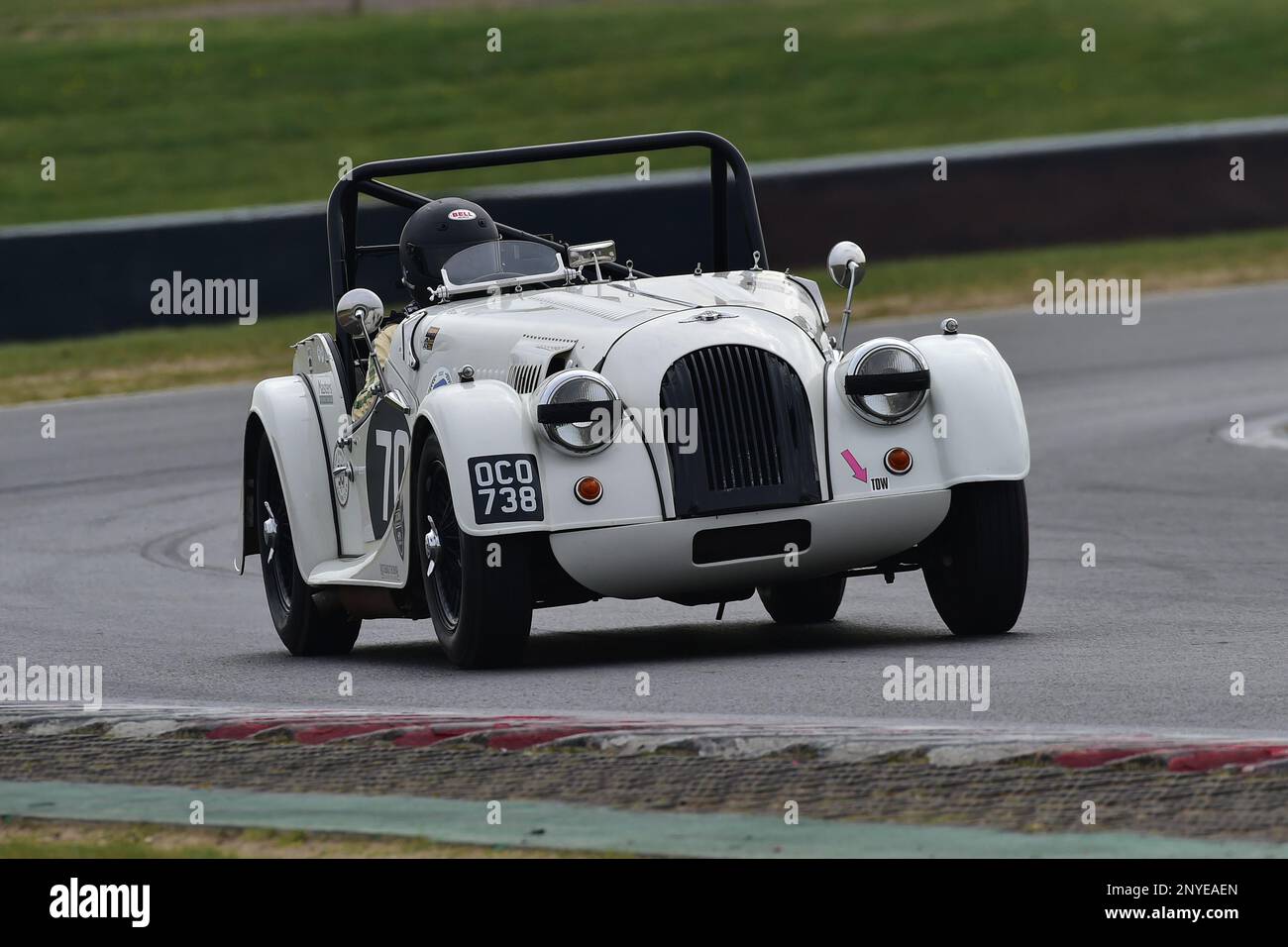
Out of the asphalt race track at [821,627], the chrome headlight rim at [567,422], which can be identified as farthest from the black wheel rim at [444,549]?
the chrome headlight rim at [567,422]

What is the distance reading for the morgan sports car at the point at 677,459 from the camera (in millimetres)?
7984

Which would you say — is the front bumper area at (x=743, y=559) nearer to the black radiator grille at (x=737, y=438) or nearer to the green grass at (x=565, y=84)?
the black radiator grille at (x=737, y=438)

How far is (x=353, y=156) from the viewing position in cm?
3173

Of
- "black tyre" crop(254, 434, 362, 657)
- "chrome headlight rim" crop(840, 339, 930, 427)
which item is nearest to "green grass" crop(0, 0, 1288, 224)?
"black tyre" crop(254, 434, 362, 657)

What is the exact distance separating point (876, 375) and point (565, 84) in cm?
2743

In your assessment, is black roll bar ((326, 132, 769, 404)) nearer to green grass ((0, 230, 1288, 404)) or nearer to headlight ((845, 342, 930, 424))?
headlight ((845, 342, 930, 424))

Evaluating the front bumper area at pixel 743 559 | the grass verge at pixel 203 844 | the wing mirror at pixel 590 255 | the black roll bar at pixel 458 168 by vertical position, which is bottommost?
the grass verge at pixel 203 844

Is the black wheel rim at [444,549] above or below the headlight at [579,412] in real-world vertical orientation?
below

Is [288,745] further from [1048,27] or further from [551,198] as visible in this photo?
[1048,27]

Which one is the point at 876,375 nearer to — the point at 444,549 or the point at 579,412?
the point at 579,412

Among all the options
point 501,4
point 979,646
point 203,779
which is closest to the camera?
point 203,779

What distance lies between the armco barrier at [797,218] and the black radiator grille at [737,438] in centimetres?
1301
